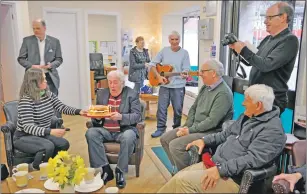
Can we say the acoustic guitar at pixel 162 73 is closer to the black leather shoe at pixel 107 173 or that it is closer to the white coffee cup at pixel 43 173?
the black leather shoe at pixel 107 173

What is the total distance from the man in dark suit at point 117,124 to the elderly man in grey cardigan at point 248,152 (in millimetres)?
481

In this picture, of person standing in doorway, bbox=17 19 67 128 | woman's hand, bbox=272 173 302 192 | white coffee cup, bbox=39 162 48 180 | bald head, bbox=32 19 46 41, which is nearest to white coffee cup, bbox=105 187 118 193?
white coffee cup, bbox=39 162 48 180

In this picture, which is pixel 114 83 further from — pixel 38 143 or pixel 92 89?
pixel 38 143

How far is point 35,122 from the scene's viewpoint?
1696 millimetres

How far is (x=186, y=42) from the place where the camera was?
1755 millimetres

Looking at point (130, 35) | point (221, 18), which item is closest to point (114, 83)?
point (130, 35)

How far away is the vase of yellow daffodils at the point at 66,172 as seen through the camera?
117 centimetres

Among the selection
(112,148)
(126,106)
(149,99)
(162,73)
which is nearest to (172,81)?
(162,73)

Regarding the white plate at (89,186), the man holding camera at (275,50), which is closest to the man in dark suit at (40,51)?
the white plate at (89,186)

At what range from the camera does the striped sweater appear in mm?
1669

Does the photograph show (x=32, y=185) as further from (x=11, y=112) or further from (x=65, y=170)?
(x=11, y=112)

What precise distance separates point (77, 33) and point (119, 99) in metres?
0.52

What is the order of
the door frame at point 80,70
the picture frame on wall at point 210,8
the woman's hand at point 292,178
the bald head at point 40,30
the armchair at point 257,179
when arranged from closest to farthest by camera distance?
the woman's hand at point 292,178, the armchair at point 257,179, the bald head at point 40,30, the door frame at point 80,70, the picture frame on wall at point 210,8

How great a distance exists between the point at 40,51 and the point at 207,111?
109cm
